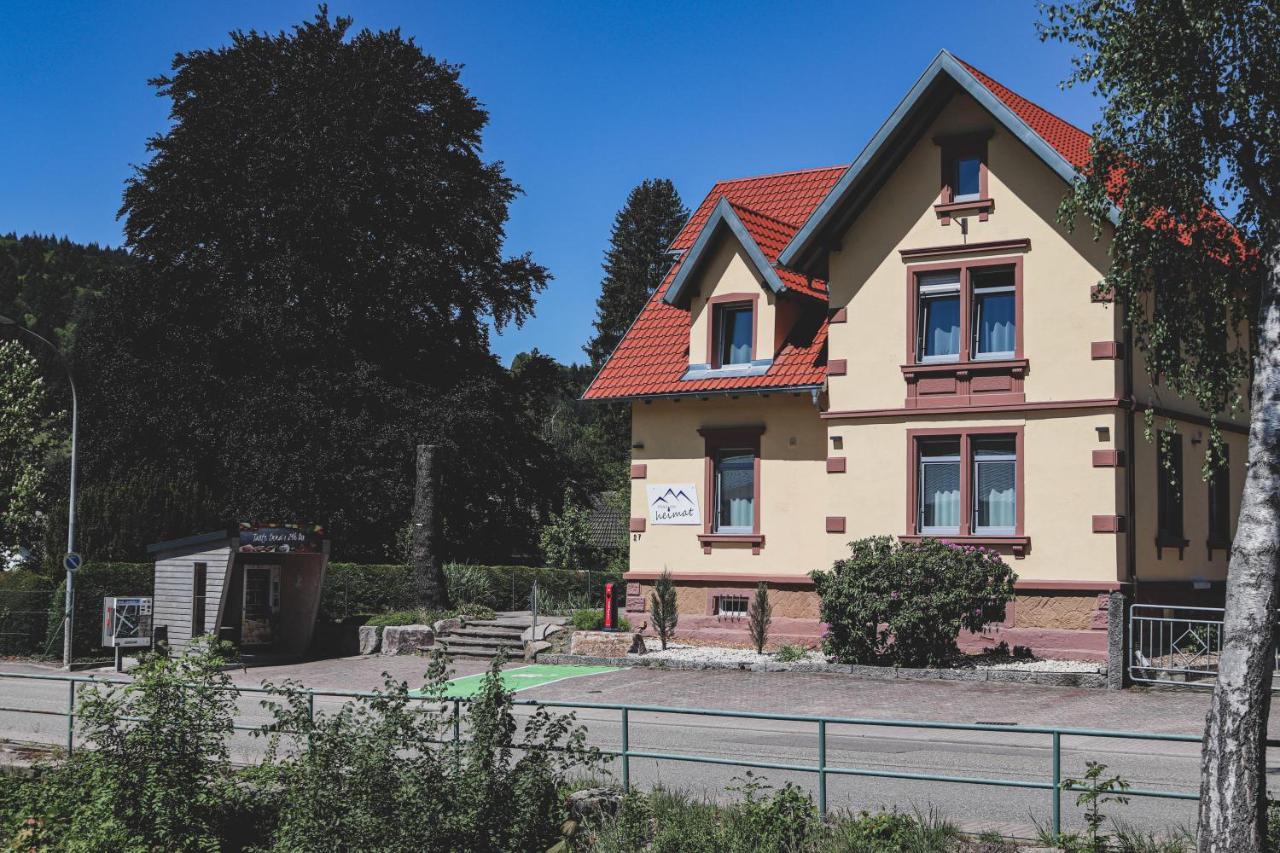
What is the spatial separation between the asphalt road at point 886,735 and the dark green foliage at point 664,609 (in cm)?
229

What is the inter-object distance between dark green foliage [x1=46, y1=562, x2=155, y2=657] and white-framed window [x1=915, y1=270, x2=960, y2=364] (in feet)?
57.4

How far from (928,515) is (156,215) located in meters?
27.1

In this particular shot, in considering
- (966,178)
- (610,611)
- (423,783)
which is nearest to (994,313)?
(966,178)

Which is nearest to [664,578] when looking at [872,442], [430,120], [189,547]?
[872,442]

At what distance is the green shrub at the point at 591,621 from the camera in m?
28.0

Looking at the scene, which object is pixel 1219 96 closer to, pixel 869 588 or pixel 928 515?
pixel 869 588

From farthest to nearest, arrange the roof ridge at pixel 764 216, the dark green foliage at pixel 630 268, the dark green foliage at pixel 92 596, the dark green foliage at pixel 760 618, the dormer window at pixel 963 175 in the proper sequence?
the dark green foliage at pixel 630 268 < the dark green foliage at pixel 92 596 < the roof ridge at pixel 764 216 < the dark green foliage at pixel 760 618 < the dormer window at pixel 963 175

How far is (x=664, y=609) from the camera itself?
26.4m

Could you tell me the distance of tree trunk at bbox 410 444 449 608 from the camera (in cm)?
3111

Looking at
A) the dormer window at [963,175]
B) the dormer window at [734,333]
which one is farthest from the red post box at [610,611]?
the dormer window at [963,175]

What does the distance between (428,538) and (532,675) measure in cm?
757

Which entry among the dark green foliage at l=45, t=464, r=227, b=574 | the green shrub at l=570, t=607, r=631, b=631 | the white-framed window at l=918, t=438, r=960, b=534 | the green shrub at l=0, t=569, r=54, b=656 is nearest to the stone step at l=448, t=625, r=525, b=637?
the green shrub at l=570, t=607, r=631, b=631

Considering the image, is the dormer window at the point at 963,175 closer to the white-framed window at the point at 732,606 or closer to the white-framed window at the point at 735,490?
the white-framed window at the point at 735,490

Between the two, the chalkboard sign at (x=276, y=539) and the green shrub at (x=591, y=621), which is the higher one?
the chalkboard sign at (x=276, y=539)
